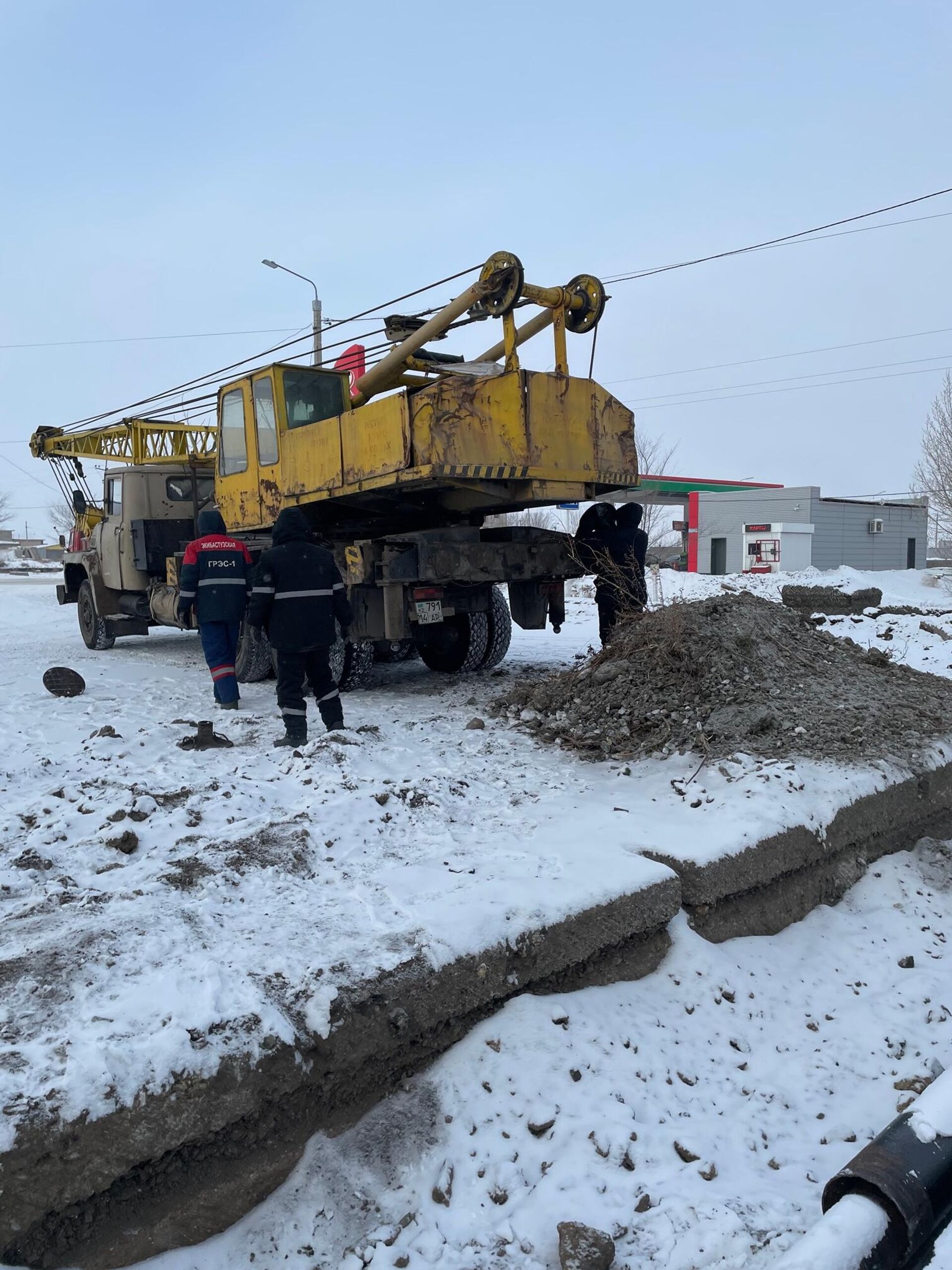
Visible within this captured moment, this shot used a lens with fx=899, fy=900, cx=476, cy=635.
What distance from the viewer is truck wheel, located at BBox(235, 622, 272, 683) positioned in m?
8.76

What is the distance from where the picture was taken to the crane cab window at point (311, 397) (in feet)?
27.3

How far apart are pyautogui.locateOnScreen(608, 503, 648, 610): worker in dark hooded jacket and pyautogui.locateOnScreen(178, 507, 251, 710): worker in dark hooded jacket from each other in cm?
333

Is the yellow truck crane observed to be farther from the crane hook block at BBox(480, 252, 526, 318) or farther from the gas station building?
the gas station building

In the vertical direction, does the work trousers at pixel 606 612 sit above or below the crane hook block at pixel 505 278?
below

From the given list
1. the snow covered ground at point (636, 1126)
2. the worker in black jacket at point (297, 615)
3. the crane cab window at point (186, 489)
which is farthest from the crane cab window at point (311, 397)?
the snow covered ground at point (636, 1126)

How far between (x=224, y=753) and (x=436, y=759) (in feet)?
4.59

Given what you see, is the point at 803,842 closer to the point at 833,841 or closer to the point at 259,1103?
the point at 833,841

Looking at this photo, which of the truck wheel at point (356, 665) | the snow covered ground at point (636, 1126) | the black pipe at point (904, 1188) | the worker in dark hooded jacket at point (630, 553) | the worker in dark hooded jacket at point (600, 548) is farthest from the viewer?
the truck wheel at point (356, 665)

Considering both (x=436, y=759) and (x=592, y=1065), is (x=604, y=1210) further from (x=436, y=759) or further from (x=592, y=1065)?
(x=436, y=759)

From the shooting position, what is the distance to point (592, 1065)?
10.4ft

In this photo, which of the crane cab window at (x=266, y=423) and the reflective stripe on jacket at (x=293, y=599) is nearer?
the reflective stripe on jacket at (x=293, y=599)

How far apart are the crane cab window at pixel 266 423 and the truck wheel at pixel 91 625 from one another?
4.63 metres

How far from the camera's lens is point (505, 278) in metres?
7.09

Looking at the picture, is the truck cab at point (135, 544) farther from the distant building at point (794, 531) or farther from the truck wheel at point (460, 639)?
the distant building at point (794, 531)
